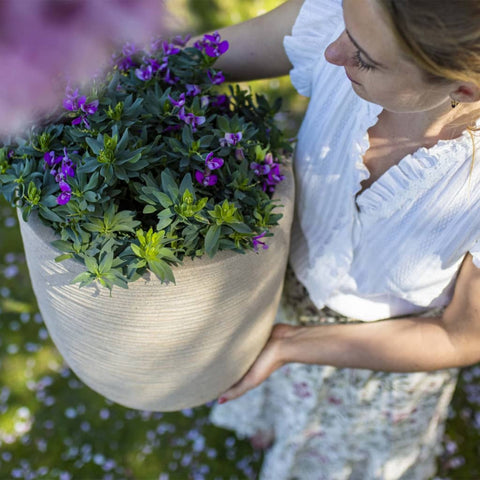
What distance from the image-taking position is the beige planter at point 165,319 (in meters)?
0.89

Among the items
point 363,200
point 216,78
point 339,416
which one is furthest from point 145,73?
point 339,416

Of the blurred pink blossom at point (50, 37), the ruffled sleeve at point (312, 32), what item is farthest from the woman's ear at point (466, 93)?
the blurred pink blossom at point (50, 37)

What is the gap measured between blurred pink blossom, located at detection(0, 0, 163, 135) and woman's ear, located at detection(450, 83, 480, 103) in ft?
2.55

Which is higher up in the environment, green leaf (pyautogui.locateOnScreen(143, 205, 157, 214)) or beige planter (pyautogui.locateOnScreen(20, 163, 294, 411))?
green leaf (pyautogui.locateOnScreen(143, 205, 157, 214))

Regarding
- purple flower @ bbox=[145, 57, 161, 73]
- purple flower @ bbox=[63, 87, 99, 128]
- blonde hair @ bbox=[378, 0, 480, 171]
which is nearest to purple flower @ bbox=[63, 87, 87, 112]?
purple flower @ bbox=[63, 87, 99, 128]

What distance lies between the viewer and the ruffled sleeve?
3.47 ft

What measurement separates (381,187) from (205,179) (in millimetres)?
373

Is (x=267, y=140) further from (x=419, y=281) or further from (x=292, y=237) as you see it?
(x=419, y=281)

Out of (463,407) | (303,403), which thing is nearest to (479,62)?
(303,403)

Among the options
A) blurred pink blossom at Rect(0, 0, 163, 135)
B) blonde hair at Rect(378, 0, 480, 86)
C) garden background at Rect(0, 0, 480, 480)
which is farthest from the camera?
garden background at Rect(0, 0, 480, 480)

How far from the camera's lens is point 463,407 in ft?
7.78

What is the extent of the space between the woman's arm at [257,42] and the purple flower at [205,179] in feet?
1.22

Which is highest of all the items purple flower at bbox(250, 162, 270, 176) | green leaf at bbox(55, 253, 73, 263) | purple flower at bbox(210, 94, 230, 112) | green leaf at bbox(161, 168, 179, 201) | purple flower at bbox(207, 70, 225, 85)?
purple flower at bbox(207, 70, 225, 85)

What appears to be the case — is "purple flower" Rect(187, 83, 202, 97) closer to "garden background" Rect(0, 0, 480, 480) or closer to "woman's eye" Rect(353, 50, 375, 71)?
"woman's eye" Rect(353, 50, 375, 71)
